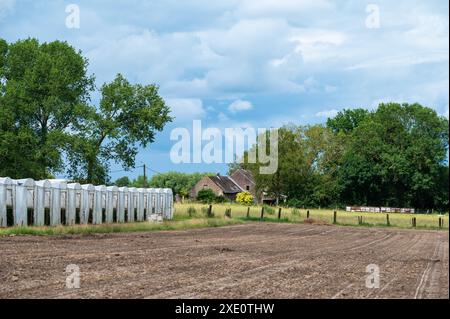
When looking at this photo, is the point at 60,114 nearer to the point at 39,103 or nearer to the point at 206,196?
the point at 39,103

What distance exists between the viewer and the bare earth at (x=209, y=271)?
13057mm

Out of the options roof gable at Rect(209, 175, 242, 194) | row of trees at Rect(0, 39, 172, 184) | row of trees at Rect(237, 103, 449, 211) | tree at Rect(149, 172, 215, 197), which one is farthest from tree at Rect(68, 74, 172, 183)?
tree at Rect(149, 172, 215, 197)

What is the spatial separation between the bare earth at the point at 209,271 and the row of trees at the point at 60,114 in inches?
1568

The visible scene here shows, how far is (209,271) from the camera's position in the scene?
17.0 m

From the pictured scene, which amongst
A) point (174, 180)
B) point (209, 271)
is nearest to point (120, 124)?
point (209, 271)

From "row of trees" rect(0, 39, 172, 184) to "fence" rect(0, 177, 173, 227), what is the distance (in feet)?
49.9

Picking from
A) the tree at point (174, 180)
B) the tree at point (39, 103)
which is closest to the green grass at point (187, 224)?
the tree at point (39, 103)

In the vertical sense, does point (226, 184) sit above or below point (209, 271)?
above

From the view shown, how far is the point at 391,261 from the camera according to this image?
71.6 ft

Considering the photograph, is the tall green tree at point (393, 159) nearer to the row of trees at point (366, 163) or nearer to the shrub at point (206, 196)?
the row of trees at point (366, 163)

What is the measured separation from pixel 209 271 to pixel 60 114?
173ft
